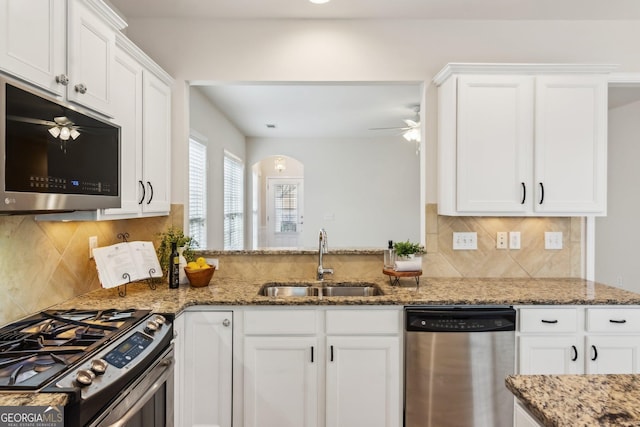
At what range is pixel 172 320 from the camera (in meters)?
1.93

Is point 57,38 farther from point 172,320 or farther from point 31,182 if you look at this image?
point 172,320

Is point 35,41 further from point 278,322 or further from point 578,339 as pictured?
point 578,339

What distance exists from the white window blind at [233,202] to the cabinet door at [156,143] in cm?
292

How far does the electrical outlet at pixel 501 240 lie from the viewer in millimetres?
2832

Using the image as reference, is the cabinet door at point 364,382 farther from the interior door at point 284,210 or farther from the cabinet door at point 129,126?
the interior door at point 284,210

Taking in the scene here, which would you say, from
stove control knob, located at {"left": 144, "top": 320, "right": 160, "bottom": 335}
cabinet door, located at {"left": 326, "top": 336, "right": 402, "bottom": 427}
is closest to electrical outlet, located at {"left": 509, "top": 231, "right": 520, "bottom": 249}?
cabinet door, located at {"left": 326, "top": 336, "right": 402, "bottom": 427}

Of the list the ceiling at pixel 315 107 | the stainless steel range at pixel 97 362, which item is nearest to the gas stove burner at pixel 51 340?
the stainless steel range at pixel 97 362

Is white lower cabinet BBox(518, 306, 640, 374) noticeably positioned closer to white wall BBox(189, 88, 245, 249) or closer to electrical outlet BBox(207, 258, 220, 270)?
electrical outlet BBox(207, 258, 220, 270)

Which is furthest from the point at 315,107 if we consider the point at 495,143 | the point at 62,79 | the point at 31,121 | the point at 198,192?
the point at 31,121

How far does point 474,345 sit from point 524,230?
109cm

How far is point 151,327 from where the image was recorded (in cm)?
171

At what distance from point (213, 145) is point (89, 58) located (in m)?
3.24

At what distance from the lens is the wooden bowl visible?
8.11ft

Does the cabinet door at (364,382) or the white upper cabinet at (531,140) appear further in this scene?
the white upper cabinet at (531,140)
